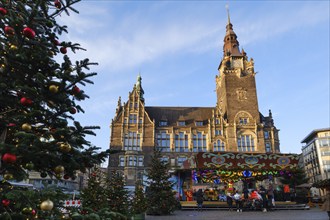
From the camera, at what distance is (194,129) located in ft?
154

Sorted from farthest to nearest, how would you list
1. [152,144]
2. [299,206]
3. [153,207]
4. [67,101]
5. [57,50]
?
[152,144] < [299,206] < [153,207] < [57,50] < [67,101]

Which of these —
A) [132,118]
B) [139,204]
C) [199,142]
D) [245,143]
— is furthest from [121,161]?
[139,204]

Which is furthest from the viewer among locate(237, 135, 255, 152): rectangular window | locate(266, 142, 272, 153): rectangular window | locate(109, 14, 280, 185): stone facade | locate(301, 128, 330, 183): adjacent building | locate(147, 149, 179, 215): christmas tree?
locate(301, 128, 330, 183): adjacent building

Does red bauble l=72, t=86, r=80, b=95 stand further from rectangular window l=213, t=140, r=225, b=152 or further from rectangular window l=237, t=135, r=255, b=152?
rectangular window l=237, t=135, r=255, b=152

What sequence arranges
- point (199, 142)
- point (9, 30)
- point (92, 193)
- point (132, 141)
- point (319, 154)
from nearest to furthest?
1. point (9, 30)
2. point (92, 193)
3. point (132, 141)
4. point (199, 142)
5. point (319, 154)

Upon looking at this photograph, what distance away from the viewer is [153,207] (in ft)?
55.0

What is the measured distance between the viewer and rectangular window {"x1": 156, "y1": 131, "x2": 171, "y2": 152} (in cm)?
4538

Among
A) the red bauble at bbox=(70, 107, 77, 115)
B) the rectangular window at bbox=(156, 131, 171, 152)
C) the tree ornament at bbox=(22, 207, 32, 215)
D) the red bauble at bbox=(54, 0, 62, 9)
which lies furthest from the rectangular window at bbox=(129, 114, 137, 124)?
the tree ornament at bbox=(22, 207, 32, 215)

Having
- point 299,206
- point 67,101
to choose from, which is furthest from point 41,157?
point 299,206

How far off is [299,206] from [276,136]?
28811 millimetres

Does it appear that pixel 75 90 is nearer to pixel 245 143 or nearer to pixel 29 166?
pixel 29 166

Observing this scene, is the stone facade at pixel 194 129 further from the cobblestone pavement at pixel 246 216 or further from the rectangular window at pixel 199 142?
the cobblestone pavement at pixel 246 216

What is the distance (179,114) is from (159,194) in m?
34.3

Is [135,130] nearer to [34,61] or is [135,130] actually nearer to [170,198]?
[170,198]
